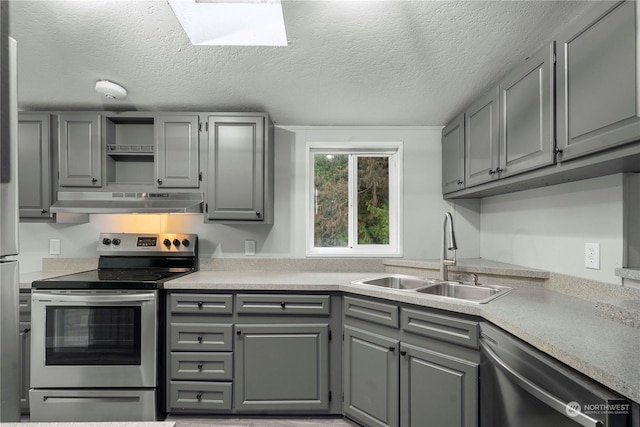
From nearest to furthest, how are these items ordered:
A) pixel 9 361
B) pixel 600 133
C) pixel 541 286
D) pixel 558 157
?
pixel 9 361 < pixel 600 133 < pixel 558 157 < pixel 541 286

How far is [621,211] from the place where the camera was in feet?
4.75

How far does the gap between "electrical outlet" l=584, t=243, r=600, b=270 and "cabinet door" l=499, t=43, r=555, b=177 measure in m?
0.52

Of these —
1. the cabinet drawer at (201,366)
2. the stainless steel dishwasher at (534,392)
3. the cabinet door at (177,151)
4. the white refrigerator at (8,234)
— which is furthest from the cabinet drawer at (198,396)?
the white refrigerator at (8,234)

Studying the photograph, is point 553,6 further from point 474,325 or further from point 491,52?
point 474,325

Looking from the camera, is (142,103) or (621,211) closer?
(621,211)

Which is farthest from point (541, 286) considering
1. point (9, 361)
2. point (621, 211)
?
point (9, 361)

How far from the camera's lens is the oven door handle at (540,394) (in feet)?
2.81

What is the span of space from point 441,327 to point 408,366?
33cm

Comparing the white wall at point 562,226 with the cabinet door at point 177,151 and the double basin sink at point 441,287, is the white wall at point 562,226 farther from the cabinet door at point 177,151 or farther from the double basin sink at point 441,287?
the cabinet door at point 177,151

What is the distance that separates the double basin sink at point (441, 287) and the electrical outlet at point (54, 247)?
2.60m

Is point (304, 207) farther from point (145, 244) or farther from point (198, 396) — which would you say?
point (198, 396)

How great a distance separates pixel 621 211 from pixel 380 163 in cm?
178

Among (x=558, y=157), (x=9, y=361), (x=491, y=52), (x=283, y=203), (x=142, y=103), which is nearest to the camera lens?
(x=9, y=361)

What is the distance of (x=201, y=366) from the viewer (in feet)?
6.88
